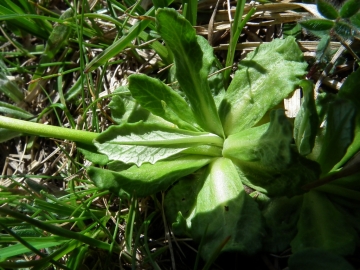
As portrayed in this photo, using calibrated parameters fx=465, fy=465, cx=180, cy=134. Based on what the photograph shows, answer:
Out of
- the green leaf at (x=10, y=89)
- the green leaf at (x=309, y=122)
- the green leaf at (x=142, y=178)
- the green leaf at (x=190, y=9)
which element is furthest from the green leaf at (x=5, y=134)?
the green leaf at (x=309, y=122)

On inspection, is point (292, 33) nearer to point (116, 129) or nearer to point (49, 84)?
point (116, 129)

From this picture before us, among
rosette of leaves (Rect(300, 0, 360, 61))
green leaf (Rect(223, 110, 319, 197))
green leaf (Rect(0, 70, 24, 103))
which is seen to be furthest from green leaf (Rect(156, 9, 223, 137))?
green leaf (Rect(0, 70, 24, 103))

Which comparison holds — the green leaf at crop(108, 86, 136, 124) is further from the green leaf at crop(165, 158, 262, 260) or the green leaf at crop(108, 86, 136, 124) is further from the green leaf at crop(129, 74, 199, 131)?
the green leaf at crop(165, 158, 262, 260)

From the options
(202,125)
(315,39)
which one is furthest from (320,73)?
(202,125)

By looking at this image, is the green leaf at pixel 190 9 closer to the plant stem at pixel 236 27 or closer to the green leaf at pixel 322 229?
the plant stem at pixel 236 27

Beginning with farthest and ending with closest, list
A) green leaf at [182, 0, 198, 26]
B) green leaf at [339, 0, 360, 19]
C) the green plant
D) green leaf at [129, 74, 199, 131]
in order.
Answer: green leaf at [182, 0, 198, 26] < green leaf at [129, 74, 199, 131] < green leaf at [339, 0, 360, 19] < the green plant

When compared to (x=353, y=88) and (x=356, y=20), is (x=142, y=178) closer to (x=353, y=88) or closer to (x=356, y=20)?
(x=353, y=88)

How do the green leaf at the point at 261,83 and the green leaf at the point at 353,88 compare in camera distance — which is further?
the green leaf at the point at 261,83

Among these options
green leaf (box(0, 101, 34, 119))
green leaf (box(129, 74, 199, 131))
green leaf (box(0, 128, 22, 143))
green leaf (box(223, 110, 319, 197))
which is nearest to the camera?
green leaf (box(223, 110, 319, 197))
